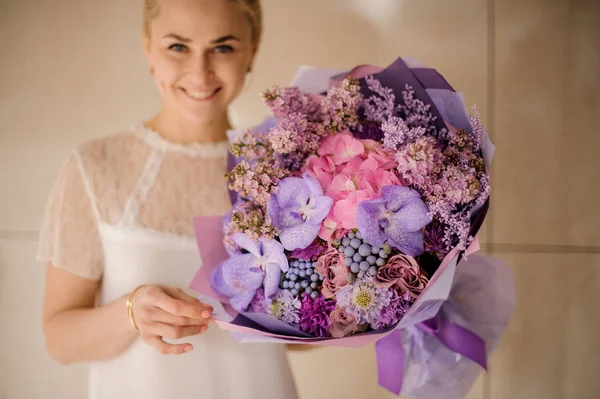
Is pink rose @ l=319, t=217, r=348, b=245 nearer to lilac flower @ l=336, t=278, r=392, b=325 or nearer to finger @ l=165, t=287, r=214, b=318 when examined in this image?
lilac flower @ l=336, t=278, r=392, b=325

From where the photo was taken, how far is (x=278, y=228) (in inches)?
25.7

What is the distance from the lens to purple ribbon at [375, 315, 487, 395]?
2.49 feet

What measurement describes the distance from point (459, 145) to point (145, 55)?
67 cm

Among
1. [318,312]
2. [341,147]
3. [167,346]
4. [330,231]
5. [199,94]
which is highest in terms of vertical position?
[199,94]

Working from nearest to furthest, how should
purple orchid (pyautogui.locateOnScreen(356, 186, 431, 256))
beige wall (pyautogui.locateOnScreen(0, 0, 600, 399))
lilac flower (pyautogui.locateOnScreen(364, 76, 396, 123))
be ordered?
purple orchid (pyautogui.locateOnScreen(356, 186, 431, 256)) < lilac flower (pyautogui.locateOnScreen(364, 76, 396, 123)) < beige wall (pyautogui.locateOnScreen(0, 0, 600, 399))

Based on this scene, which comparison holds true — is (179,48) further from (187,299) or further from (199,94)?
(187,299)

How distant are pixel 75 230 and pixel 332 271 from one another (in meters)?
0.53

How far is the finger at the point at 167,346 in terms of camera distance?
2.48 feet

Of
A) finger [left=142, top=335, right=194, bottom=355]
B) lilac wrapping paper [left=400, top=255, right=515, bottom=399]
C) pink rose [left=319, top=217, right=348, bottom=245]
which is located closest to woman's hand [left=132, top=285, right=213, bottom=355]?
finger [left=142, top=335, right=194, bottom=355]

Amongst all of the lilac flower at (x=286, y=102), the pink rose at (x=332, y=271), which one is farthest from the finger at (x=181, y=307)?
the lilac flower at (x=286, y=102)

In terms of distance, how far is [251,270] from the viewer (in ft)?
2.20

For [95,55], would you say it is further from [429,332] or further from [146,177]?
[429,332]

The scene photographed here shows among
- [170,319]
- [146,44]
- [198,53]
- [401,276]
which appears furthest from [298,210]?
[146,44]

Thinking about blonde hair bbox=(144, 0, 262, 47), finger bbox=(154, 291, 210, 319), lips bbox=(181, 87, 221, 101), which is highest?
blonde hair bbox=(144, 0, 262, 47)
